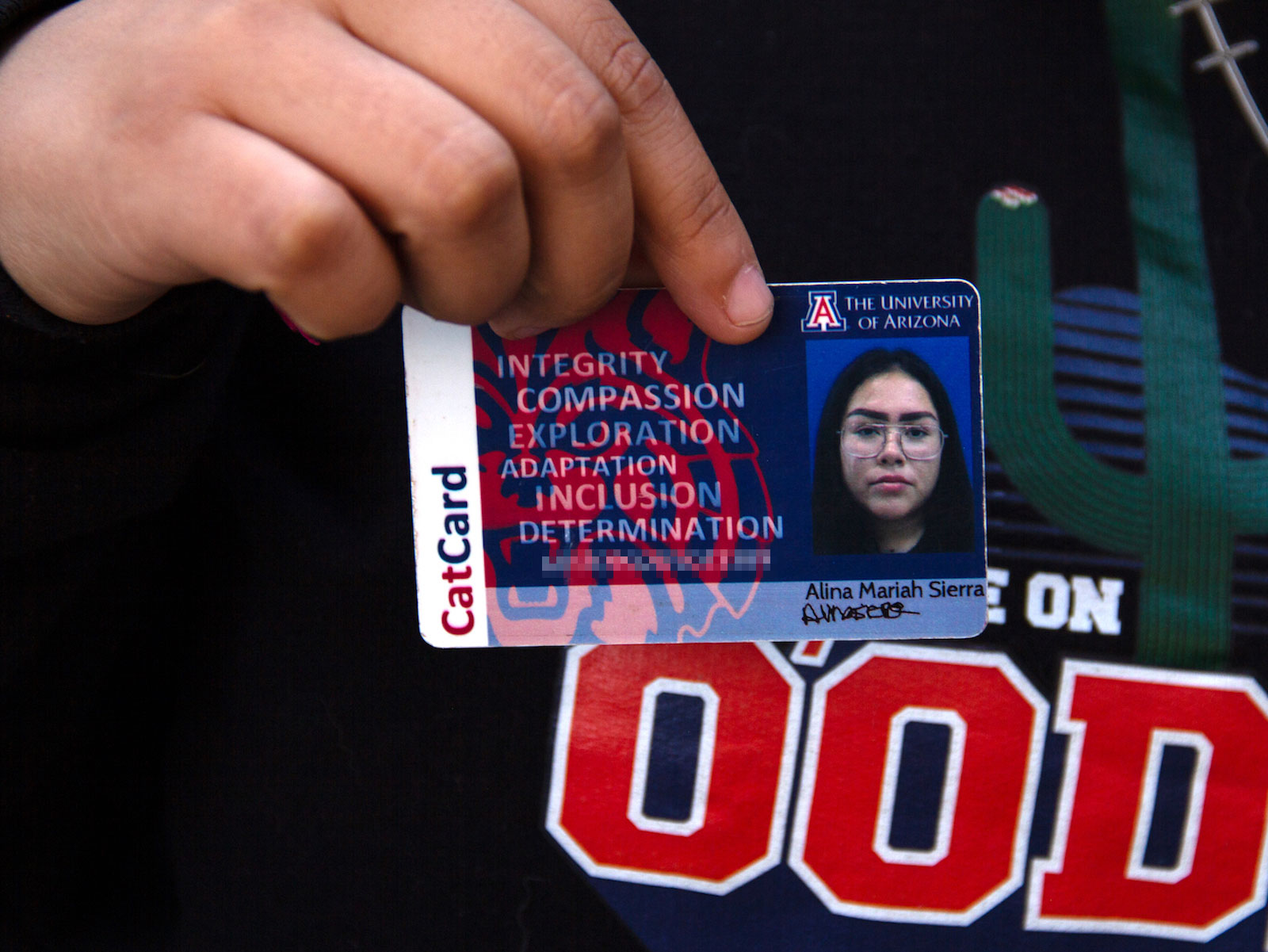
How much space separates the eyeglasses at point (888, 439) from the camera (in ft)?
1.87

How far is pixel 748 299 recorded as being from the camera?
53cm

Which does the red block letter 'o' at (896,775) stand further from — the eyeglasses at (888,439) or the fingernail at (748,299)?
the fingernail at (748,299)

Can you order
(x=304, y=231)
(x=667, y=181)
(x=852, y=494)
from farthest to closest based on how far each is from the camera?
(x=852, y=494) → (x=667, y=181) → (x=304, y=231)

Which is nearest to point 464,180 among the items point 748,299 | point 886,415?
point 748,299

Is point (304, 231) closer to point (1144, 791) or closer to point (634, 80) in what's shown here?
point (634, 80)

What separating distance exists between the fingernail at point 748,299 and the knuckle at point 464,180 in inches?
6.7

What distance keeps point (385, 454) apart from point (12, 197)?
0.96ft

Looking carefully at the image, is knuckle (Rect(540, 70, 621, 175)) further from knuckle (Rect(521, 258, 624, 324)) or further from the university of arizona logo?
the university of arizona logo

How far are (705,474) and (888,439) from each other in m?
0.12

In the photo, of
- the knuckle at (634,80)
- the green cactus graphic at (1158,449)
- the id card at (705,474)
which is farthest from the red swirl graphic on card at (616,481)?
the green cactus graphic at (1158,449)

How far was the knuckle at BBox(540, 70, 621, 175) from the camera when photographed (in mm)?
405

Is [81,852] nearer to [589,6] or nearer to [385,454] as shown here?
[385,454]

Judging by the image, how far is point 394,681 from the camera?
0.67 metres
